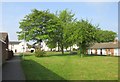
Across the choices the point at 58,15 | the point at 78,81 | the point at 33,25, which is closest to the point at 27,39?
the point at 33,25

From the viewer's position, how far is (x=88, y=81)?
14.4 metres

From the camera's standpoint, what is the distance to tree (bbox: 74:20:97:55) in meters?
53.0

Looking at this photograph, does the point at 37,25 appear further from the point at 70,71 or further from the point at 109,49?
the point at 70,71

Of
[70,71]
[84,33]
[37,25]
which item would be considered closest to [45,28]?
[37,25]

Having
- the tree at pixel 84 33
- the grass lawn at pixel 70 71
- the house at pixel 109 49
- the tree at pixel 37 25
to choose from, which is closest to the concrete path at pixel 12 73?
the grass lawn at pixel 70 71

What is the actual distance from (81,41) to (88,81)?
1549 inches

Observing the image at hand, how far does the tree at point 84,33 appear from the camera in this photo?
53031mm

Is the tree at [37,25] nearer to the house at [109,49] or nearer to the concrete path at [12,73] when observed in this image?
the house at [109,49]

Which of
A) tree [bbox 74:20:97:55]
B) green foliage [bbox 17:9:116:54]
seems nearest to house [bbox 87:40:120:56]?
green foliage [bbox 17:9:116:54]

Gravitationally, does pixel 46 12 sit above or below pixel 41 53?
above

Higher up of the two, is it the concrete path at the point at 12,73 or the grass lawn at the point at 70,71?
the concrete path at the point at 12,73

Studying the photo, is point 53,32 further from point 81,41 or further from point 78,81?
point 78,81

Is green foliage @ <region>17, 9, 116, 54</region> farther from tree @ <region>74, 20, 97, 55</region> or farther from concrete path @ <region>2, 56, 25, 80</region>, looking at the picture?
concrete path @ <region>2, 56, 25, 80</region>

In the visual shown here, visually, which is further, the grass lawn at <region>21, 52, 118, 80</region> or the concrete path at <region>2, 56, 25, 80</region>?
the grass lawn at <region>21, 52, 118, 80</region>
